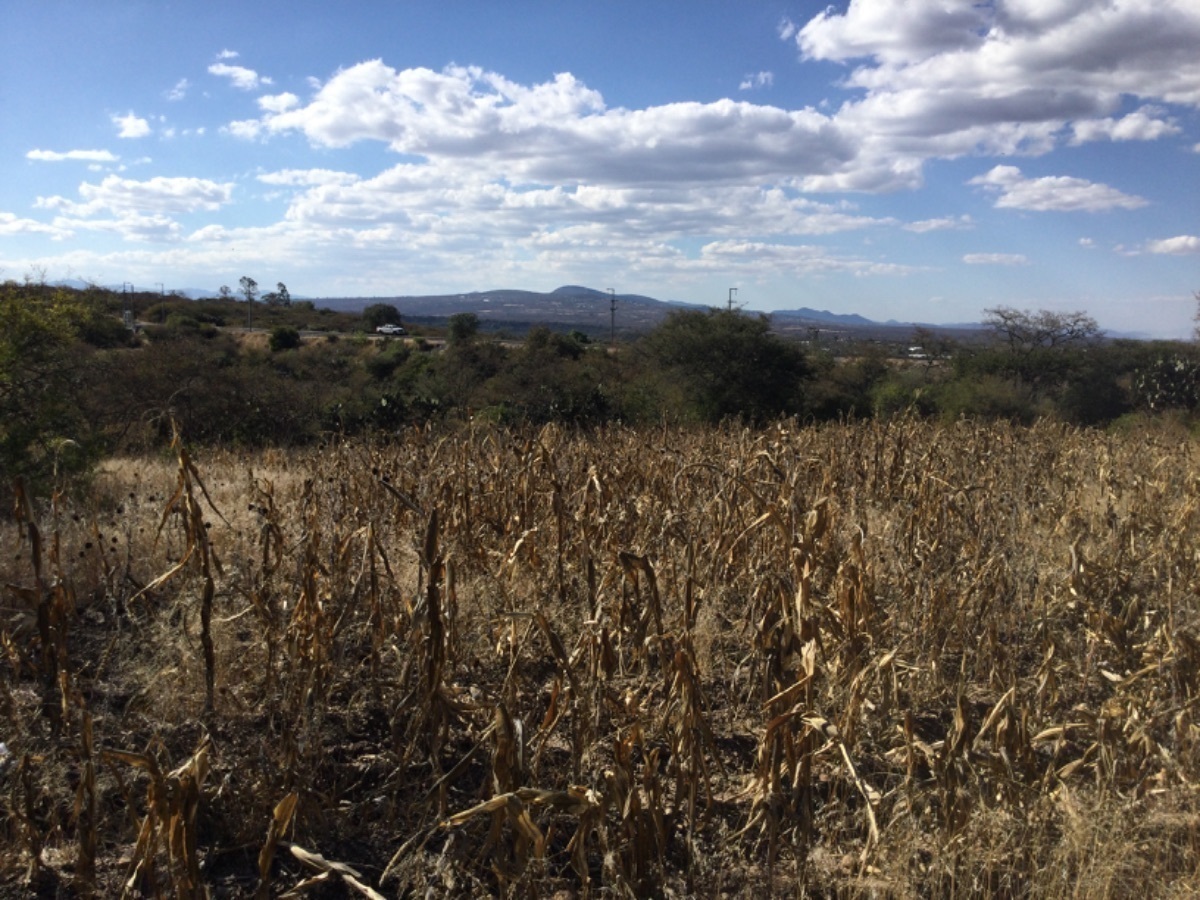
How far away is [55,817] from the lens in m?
2.43

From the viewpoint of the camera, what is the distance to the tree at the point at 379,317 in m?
57.3

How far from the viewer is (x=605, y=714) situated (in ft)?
10.0

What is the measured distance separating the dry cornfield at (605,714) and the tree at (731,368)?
47.1 ft

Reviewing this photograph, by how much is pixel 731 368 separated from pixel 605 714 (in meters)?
16.8

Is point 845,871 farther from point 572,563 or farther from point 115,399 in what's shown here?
point 115,399

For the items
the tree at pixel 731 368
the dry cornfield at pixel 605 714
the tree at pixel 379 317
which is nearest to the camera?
the dry cornfield at pixel 605 714

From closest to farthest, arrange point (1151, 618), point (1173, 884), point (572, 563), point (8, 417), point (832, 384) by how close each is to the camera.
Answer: point (1173, 884) < point (1151, 618) < point (572, 563) < point (8, 417) < point (832, 384)

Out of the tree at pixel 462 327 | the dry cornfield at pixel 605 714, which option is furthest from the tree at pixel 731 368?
the dry cornfield at pixel 605 714

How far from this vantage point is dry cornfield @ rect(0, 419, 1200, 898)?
7.43ft

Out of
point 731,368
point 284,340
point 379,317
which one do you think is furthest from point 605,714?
point 379,317

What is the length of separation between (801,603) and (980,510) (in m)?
2.23

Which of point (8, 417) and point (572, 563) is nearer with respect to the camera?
point (572, 563)

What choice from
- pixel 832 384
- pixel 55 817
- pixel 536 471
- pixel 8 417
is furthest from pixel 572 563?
pixel 832 384

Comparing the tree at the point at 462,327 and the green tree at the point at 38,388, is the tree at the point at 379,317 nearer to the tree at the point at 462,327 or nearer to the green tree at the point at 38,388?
the tree at the point at 462,327
